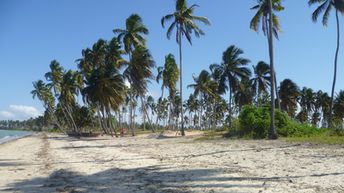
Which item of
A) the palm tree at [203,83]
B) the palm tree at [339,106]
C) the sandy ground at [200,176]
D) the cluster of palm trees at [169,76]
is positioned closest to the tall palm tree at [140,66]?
the cluster of palm trees at [169,76]

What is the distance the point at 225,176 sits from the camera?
1034cm

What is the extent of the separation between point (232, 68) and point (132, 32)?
1354 cm

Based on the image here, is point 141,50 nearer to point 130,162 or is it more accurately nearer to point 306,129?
point 306,129

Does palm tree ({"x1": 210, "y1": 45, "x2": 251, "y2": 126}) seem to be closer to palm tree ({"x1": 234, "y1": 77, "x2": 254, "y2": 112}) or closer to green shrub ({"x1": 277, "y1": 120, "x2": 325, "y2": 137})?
palm tree ({"x1": 234, "y1": 77, "x2": 254, "y2": 112})

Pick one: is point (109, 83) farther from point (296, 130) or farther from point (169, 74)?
point (296, 130)

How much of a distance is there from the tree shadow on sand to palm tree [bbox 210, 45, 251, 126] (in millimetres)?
38106

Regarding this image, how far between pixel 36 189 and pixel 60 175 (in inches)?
102

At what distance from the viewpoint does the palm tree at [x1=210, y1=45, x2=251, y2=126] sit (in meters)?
49.8

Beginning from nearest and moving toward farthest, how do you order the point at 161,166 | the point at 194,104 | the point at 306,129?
the point at 161,166
the point at 306,129
the point at 194,104

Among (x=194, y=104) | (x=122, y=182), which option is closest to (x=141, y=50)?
(x=122, y=182)

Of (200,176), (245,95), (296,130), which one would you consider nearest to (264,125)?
(296,130)

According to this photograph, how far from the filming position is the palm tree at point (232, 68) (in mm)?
49781

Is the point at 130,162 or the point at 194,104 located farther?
the point at 194,104

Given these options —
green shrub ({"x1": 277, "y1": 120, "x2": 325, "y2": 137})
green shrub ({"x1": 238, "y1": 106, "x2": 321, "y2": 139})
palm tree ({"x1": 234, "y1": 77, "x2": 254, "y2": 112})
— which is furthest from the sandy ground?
palm tree ({"x1": 234, "y1": 77, "x2": 254, "y2": 112})
